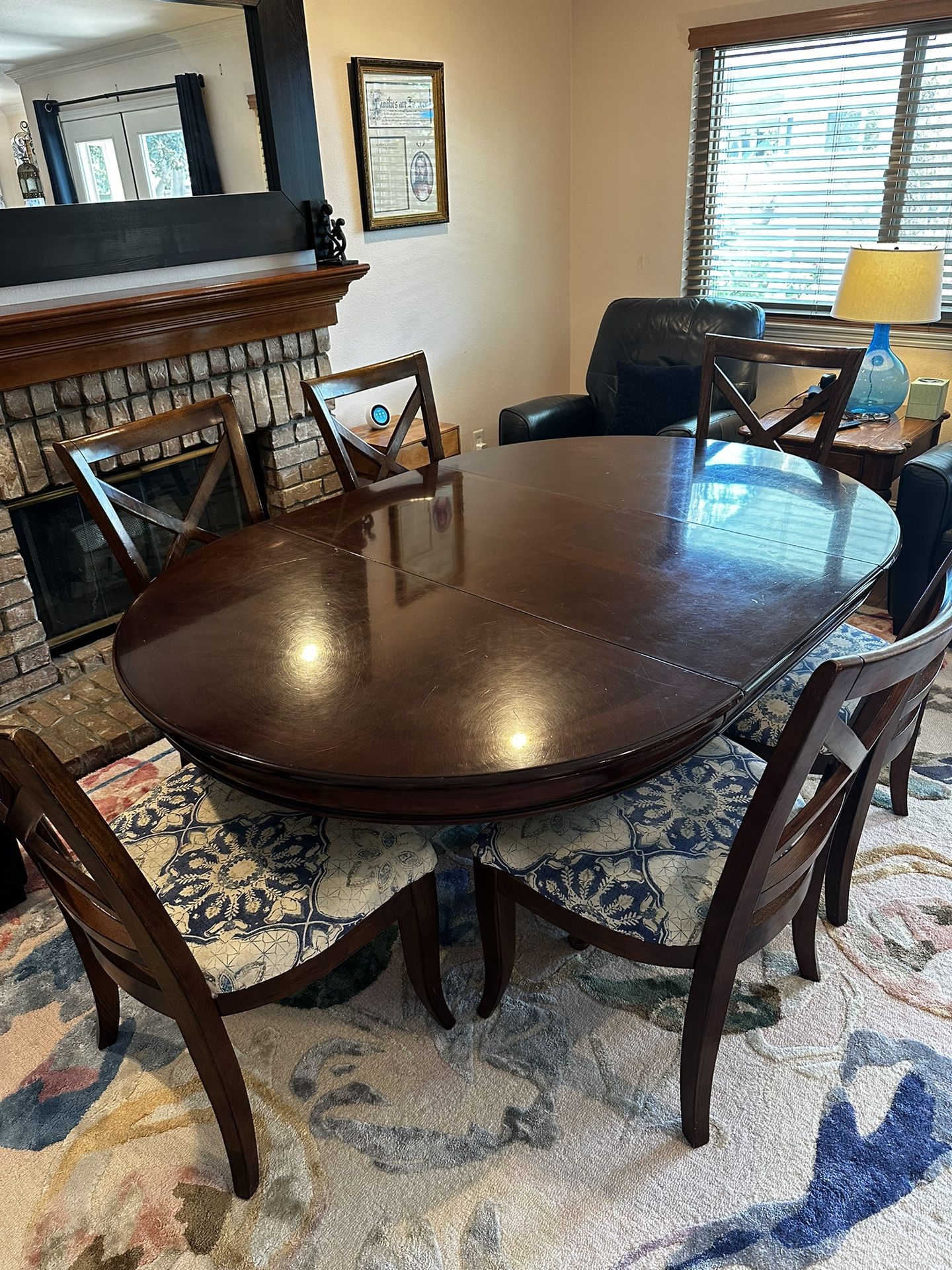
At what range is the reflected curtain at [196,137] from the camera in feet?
8.55

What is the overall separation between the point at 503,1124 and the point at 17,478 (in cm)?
211

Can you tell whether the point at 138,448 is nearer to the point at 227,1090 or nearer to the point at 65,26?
the point at 65,26

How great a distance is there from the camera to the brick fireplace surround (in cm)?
244

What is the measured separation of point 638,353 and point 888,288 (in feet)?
3.41

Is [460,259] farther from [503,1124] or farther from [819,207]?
[503,1124]

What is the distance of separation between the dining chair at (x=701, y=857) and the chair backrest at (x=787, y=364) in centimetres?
122

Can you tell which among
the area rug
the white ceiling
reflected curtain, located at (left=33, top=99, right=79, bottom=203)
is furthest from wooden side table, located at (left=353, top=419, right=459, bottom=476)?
the area rug

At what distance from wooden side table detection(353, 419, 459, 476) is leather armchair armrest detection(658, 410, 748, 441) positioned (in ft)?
2.81

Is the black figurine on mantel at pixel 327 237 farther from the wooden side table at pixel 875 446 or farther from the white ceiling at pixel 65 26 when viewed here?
the wooden side table at pixel 875 446

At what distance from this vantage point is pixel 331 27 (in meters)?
3.09

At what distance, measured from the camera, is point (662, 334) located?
3.64m

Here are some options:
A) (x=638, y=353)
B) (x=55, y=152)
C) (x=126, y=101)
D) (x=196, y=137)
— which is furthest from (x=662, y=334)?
(x=55, y=152)

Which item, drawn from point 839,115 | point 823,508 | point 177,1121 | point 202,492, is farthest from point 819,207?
point 177,1121

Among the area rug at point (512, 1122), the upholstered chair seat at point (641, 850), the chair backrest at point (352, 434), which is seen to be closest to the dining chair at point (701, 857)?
the upholstered chair seat at point (641, 850)
